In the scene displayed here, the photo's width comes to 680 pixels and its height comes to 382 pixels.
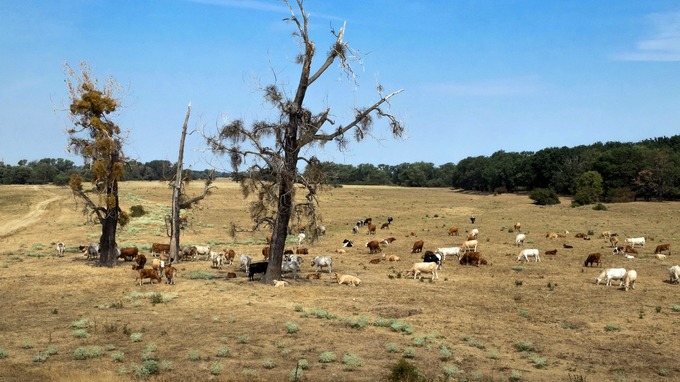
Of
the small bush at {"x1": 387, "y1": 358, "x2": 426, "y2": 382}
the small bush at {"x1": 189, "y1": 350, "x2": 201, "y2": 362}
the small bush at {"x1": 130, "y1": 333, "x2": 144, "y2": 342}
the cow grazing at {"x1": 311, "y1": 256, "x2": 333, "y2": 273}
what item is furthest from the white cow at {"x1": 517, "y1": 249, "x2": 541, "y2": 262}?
the small bush at {"x1": 130, "y1": 333, "x2": 144, "y2": 342}

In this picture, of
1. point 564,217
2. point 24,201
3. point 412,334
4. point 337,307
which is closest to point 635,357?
point 412,334

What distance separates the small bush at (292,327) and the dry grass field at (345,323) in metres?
0.08

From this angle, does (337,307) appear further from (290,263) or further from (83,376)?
(83,376)

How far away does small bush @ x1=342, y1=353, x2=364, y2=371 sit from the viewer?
1360 cm

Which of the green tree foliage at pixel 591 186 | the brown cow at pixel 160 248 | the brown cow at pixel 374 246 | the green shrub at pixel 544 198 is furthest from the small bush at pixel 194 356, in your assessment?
the green shrub at pixel 544 198

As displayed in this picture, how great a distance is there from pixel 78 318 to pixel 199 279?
27.4 ft

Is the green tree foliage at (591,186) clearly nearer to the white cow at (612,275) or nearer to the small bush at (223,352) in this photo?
the white cow at (612,275)

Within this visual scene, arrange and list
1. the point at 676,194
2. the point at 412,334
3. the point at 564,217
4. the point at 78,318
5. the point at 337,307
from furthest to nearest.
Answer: the point at 676,194 < the point at 564,217 < the point at 337,307 < the point at 78,318 < the point at 412,334

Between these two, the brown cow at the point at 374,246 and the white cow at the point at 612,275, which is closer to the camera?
the white cow at the point at 612,275

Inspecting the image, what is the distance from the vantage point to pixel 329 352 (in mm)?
14539

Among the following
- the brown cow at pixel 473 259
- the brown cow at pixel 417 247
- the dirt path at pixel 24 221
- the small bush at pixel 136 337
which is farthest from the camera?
the dirt path at pixel 24 221

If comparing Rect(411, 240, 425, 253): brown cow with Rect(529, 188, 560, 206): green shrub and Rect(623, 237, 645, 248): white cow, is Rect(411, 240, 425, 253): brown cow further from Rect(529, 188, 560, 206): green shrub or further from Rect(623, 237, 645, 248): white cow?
Rect(529, 188, 560, 206): green shrub

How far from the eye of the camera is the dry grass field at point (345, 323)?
13.6 metres

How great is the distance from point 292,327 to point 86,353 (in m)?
5.73
